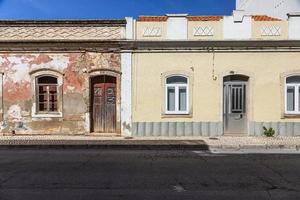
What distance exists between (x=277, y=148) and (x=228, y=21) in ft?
19.5

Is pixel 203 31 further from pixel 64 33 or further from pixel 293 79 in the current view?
pixel 64 33

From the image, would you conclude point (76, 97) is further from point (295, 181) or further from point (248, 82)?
point (295, 181)

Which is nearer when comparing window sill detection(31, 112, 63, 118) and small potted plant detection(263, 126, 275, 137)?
small potted plant detection(263, 126, 275, 137)

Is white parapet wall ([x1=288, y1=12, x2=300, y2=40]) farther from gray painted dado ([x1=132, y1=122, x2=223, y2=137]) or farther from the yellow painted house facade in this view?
gray painted dado ([x1=132, y1=122, x2=223, y2=137])

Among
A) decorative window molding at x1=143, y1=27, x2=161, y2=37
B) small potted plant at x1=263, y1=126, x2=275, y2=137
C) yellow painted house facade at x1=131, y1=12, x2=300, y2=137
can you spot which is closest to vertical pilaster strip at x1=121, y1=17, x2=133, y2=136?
yellow painted house facade at x1=131, y1=12, x2=300, y2=137

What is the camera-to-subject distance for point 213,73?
58.9 feet

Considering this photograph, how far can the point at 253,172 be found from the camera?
977 centimetres

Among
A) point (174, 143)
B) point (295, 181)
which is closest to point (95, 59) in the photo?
point (174, 143)

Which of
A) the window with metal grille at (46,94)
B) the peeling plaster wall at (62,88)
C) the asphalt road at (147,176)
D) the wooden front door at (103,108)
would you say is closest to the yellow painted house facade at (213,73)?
the wooden front door at (103,108)

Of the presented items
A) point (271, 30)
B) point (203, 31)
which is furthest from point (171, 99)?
point (271, 30)

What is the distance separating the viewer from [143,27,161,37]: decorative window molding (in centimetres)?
1806

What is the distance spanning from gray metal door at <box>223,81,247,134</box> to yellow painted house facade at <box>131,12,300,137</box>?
4 cm

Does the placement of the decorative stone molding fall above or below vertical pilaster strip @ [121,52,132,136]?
above

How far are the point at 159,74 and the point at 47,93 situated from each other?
4967 millimetres
